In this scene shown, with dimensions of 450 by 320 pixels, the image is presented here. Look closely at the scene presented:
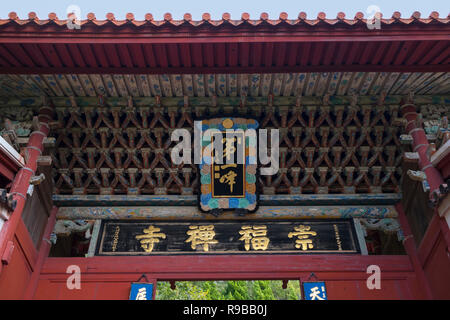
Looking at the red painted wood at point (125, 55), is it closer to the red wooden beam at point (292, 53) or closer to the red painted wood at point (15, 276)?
the red wooden beam at point (292, 53)

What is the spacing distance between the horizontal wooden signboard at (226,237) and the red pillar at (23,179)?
4.33 feet

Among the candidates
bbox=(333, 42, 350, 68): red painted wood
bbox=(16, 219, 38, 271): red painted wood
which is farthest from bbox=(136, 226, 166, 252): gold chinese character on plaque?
bbox=(333, 42, 350, 68): red painted wood

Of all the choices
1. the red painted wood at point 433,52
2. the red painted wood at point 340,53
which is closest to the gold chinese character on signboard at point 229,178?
the red painted wood at point 340,53

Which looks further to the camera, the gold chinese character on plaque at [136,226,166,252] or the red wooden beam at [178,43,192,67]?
the gold chinese character on plaque at [136,226,166,252]

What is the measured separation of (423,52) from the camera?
4895mm

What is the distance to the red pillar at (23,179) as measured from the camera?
14.6 feet

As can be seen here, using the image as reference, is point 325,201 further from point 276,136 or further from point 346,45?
point 346,45

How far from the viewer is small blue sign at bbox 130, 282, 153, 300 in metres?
5.14

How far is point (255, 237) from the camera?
5.79m

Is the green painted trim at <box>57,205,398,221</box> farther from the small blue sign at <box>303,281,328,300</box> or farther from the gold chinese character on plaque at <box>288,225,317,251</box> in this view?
the small blue sign at <box>303,281,328,300</box>

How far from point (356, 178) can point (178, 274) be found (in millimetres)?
3010

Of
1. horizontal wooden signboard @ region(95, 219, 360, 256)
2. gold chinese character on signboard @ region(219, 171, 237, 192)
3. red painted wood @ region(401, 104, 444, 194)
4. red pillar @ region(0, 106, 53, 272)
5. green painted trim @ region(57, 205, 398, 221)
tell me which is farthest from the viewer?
green painted trim @ region(57, 205, 398, 221)

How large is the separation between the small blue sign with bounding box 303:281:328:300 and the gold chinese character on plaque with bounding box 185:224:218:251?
1401 millimetres

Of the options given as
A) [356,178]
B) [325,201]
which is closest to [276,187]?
Answer: [325,201]
